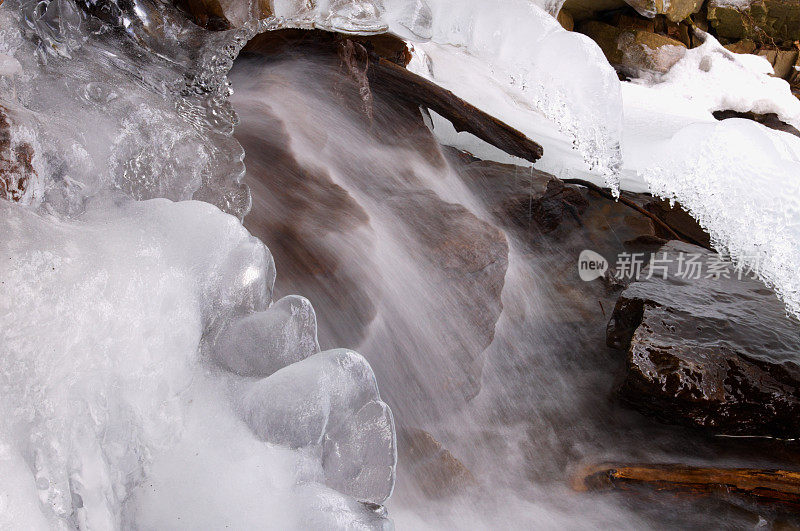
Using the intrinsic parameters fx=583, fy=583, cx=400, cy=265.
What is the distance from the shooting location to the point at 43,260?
1.09 meters

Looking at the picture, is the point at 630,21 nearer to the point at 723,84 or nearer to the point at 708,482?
the point at 723,84

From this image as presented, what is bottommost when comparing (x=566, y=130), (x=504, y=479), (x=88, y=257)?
(x=504, y=479)

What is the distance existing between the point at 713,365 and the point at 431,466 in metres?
1.00

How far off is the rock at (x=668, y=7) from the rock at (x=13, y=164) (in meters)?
4.40

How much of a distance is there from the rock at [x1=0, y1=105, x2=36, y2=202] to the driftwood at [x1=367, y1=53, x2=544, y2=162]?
1478 mm

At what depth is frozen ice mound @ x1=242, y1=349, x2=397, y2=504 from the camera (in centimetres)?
122

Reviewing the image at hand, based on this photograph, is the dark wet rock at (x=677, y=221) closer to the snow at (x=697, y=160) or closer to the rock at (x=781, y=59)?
the snow at (x=697, y=160)

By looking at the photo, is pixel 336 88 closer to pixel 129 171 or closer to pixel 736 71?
pixel 129 171

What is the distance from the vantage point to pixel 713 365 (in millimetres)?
1939

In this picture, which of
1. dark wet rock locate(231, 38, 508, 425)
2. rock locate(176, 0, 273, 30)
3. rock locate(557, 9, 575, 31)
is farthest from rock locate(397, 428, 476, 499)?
rock locate(557, 9, 575, 31)

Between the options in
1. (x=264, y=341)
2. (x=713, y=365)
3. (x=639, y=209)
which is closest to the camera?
(x=264, y=341)

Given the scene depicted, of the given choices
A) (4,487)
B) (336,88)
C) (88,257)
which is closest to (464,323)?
(336,88)

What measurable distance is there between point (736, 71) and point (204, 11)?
14.3 ft

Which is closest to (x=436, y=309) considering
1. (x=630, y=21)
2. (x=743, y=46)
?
(x=630, y=21)
